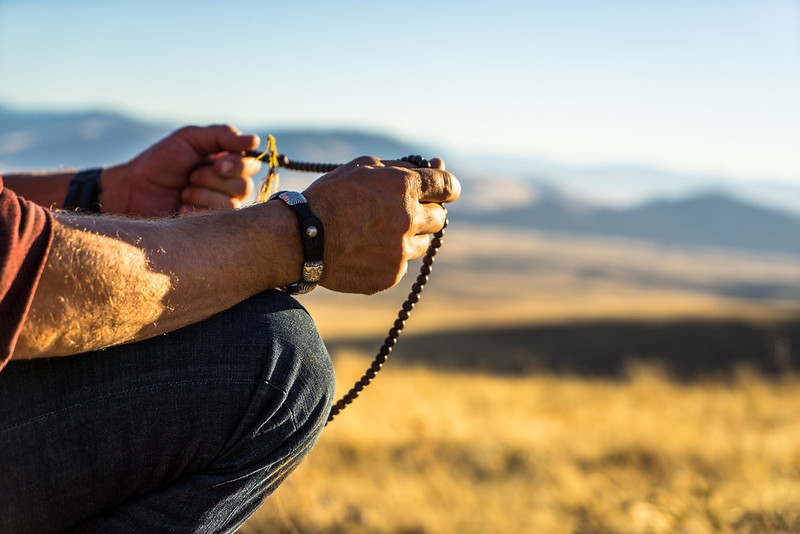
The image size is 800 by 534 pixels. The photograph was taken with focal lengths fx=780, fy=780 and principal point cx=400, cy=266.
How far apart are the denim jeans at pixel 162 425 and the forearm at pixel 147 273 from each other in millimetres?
64

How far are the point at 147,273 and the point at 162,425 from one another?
0.89 ft

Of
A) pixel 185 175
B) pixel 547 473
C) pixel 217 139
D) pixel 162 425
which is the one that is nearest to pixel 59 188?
pixel 185 175

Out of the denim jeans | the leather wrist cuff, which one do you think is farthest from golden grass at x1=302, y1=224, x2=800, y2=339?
the denim jeans

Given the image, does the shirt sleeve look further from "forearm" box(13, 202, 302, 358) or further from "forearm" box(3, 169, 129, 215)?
"forearm" box(3, 169, 129, 215)

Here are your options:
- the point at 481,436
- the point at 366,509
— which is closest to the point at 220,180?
the point at 366,509

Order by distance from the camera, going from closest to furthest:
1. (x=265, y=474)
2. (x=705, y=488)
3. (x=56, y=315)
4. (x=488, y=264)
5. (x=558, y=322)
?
(x=56, y=315)
(x=265, y=474)
(x=705, y=488)
(x=558, y=322)
(x=488, y=264)

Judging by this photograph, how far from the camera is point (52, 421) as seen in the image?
51.3 inches

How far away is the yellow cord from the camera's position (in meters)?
2.14

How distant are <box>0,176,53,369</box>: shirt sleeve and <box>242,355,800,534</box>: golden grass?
191 centimetres

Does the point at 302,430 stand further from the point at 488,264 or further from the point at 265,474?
the point at 488,264

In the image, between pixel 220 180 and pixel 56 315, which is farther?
pixel 220 180

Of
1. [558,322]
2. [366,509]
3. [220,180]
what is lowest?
[558,322]

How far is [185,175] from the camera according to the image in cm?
235

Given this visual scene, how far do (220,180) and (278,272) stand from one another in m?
0.78
